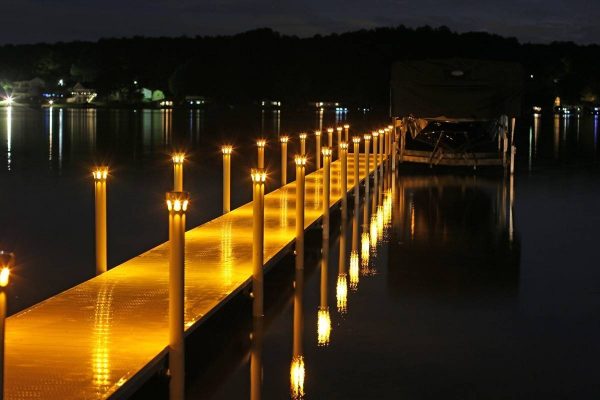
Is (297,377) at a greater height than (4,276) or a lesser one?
lesser

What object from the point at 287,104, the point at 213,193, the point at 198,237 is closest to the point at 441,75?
the point at 213,193

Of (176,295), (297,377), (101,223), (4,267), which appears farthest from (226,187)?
(4,267)

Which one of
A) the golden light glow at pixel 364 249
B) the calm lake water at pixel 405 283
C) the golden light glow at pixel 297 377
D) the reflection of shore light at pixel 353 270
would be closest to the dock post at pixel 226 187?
the calm lake water at pixel 405 283

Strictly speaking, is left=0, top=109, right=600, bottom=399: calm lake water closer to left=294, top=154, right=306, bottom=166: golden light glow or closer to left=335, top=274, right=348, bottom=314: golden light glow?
left=335, top=274, right=348, bottom=314: golden light glow

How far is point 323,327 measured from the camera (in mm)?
10234

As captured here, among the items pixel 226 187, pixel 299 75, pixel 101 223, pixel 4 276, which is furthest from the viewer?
pixel 299 75

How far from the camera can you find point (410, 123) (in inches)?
A: 1302

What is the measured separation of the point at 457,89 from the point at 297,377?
22856 millimetres

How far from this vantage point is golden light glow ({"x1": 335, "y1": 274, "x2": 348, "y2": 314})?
11141mm

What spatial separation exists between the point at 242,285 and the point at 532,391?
11.6 feet

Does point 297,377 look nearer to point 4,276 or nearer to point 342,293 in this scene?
point 342,293

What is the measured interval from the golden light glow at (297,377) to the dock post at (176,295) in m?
0.85

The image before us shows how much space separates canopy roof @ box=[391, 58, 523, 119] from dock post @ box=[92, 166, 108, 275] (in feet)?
63.7

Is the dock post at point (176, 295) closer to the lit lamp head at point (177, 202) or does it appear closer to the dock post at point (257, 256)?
the lit lamp head at point (177, 202)
